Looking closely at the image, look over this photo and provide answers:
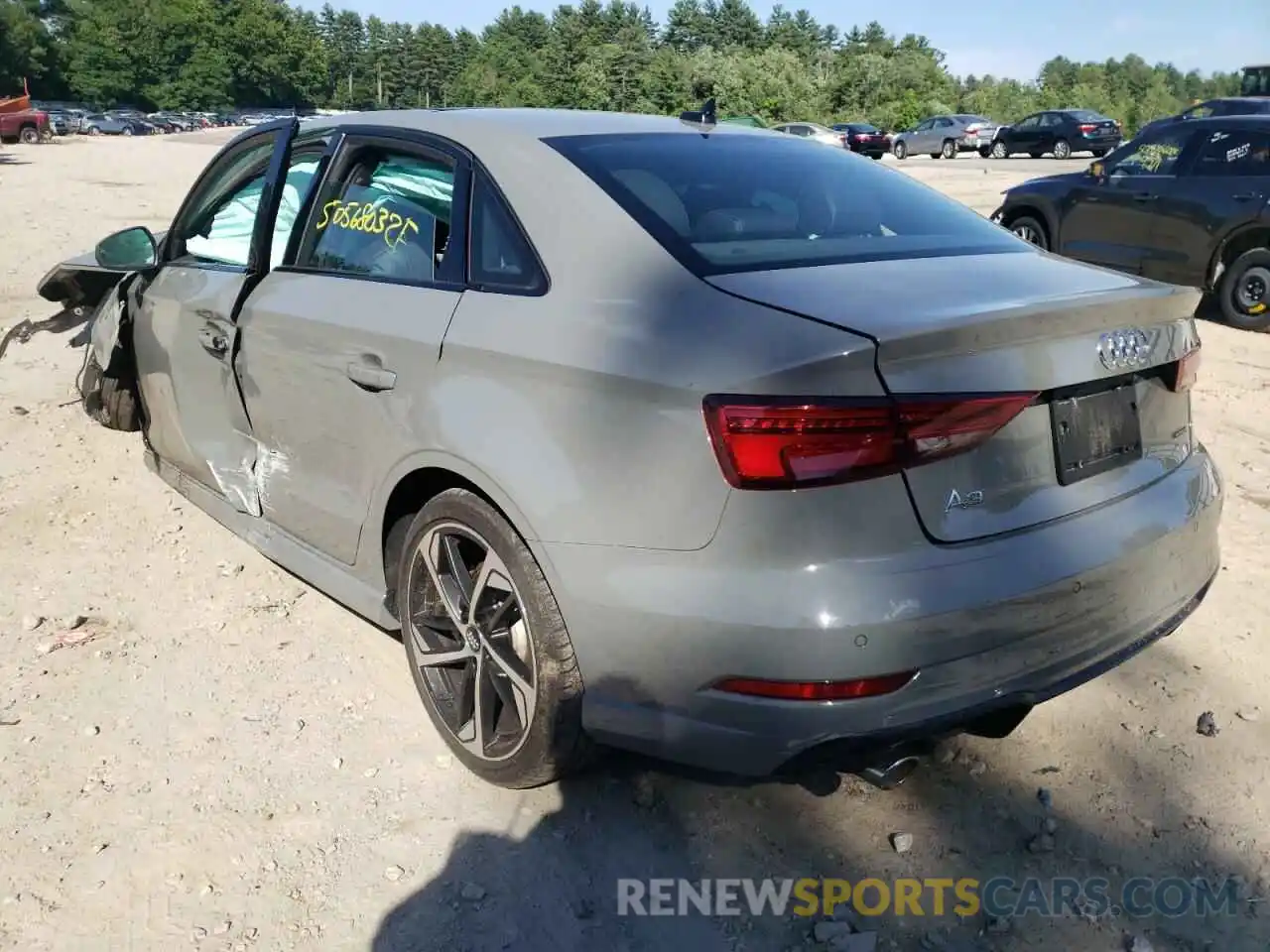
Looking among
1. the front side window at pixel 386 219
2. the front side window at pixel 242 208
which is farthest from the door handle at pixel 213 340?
the front side window at pixel 386 219

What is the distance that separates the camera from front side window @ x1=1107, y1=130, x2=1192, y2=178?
9.18 metres

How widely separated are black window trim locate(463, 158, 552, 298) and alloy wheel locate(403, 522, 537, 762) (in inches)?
23.9

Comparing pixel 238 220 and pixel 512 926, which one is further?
pixel 238 220

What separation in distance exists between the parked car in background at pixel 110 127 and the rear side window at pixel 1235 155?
70.1 metres

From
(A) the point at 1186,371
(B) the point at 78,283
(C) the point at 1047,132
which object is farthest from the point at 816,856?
(C) the point at 1047,132

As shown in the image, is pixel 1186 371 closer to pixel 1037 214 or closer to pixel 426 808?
pixel 426 808

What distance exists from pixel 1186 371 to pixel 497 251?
1776mm

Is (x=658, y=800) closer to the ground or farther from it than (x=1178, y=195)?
closer to the ground

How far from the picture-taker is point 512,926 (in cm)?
238

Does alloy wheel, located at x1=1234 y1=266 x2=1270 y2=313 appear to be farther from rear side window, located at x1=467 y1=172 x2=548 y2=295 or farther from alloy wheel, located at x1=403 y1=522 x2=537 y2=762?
alloy wheel, located at x1=403 y1=522 x2=537 y2=762

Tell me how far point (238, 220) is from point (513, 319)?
202 cm

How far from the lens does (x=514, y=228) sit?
271cm

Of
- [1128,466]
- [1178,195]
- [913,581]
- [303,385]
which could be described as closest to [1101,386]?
[1128,466]

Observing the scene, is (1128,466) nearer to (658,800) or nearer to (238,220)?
(658,800)
